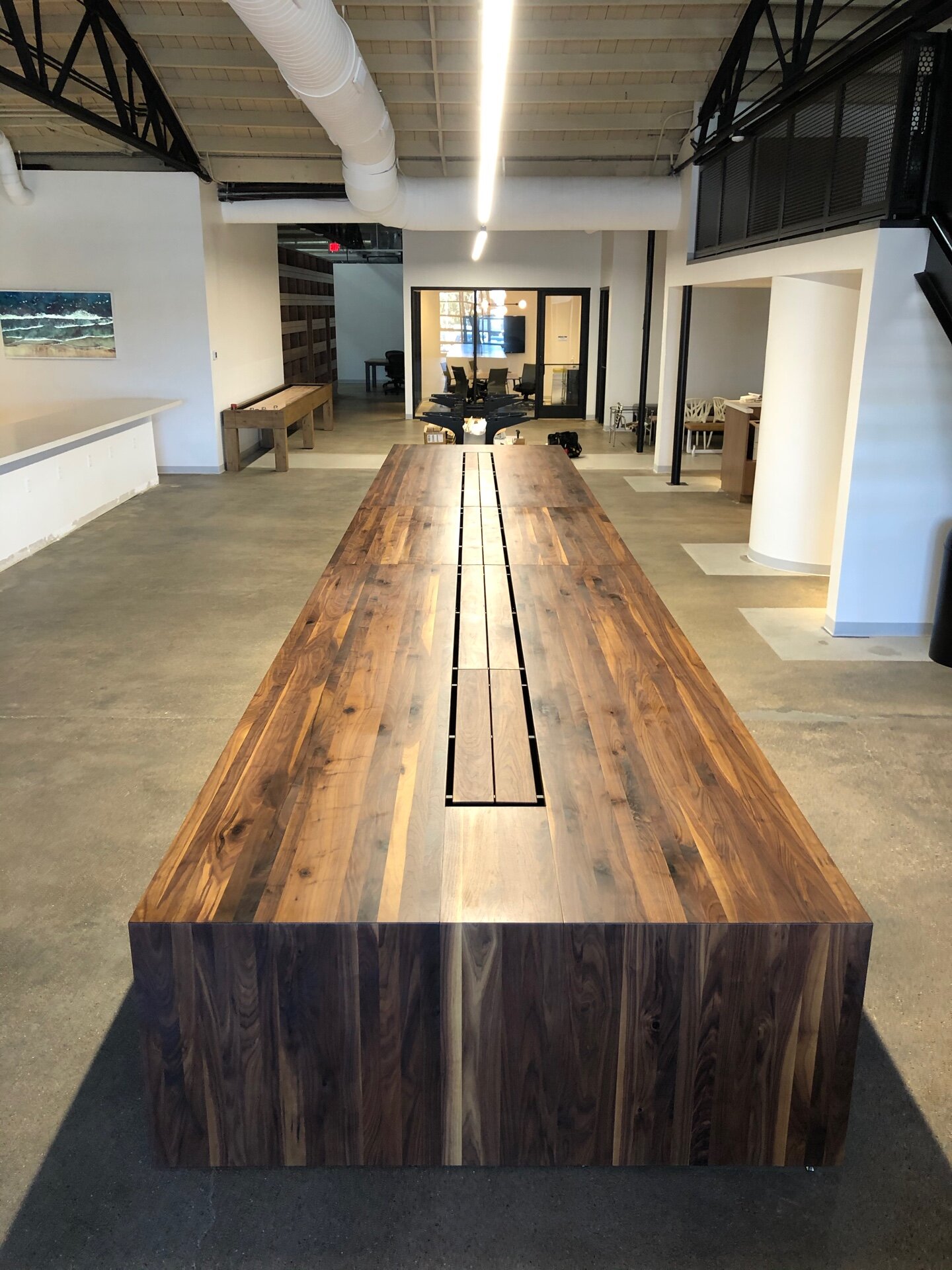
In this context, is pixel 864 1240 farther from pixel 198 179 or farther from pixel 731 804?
pixel 198 179

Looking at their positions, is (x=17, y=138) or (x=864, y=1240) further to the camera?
(x=17, y=138)

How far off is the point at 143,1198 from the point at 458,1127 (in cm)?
72

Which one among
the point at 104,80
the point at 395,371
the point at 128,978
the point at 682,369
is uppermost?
the point at 104,80

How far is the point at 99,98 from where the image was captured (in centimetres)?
970

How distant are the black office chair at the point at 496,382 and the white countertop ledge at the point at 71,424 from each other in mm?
7007

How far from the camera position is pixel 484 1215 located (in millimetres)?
2207

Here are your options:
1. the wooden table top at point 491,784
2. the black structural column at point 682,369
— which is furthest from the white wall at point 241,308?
the wooden table top at point 491,784

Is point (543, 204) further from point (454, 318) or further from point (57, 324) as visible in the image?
point (454, 318)

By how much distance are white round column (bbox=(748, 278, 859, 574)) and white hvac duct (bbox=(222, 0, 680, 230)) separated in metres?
3.11

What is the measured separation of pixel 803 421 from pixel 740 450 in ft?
10.1

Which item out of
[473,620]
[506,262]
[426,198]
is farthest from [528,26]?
[506,262]

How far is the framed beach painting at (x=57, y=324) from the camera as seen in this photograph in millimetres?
10773

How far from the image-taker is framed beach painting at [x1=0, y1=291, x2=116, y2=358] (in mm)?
10773

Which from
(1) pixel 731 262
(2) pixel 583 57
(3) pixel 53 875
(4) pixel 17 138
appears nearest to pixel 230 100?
(4) pixel 17 138
